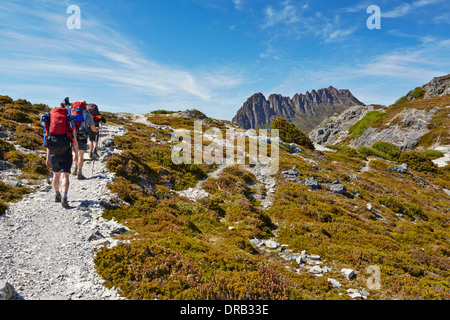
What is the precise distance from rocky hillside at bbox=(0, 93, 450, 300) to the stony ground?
0.11 ft

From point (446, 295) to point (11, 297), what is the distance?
12715 mm

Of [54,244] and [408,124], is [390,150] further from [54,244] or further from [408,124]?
[54,244]

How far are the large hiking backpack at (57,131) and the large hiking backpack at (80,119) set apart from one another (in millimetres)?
2784

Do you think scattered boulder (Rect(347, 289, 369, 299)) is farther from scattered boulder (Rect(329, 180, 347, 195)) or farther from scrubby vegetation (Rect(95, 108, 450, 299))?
scattered boulder (Rect(329, 180, 347, 195))

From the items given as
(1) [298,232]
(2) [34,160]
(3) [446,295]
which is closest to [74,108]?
(2) [34,160]

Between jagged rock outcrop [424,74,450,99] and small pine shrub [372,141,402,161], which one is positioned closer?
small pine shrub [372,141,402,161]

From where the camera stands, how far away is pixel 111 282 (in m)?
5.89

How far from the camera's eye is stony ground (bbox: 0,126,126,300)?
553cm

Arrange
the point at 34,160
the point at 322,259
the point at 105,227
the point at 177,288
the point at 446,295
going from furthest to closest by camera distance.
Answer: the point at 34,160 < the point at 322,259 < the point at 105,227 < the point at 446,295 < the point at 177,288

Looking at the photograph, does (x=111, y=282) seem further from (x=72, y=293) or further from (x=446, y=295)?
(x=446, y=295)

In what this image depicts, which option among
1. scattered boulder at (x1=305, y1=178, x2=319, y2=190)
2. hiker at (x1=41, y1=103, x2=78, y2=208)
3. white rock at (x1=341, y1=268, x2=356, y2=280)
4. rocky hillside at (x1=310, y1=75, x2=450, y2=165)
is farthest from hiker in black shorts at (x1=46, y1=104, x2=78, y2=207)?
rocky hillside at (x1=310, y1=75, x2=450, y2=165)

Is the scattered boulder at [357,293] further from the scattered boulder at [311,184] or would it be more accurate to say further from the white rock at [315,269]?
the scattered boulder at [311,184]

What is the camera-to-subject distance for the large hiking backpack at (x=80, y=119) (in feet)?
39.7

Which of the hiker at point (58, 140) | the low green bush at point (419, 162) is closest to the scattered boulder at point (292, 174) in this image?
the hiker at point (58, 140)
